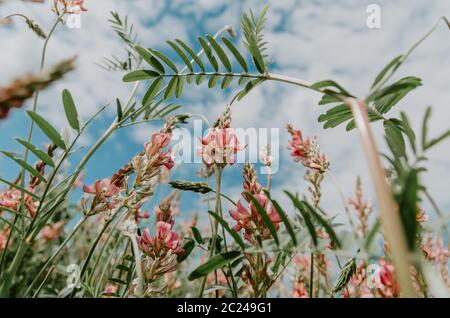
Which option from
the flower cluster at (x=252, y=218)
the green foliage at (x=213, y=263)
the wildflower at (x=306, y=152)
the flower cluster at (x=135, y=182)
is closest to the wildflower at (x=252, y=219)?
the flower cluster at (x=252, y=218)

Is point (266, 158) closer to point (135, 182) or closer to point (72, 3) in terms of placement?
point (135, 182)

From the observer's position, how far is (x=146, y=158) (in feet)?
2.90

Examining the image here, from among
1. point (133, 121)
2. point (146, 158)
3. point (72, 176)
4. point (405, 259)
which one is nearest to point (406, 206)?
point (405, 259)

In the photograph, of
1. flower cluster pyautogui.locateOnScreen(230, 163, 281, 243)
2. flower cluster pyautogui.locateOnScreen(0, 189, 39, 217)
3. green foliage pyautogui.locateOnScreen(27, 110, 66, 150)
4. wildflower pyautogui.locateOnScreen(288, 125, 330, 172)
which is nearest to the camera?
flower cluster pyautogui.locateOnScreen(230, 163, 281, 243)

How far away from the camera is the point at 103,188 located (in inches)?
34.9

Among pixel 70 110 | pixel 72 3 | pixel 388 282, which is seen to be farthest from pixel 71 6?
pixel 388 282

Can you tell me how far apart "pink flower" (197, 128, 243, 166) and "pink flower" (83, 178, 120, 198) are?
0.19m

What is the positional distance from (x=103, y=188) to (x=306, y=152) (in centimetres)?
59

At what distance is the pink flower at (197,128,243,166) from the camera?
0.89 metres

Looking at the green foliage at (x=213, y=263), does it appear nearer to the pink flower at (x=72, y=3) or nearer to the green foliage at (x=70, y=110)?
the green foliage at (x=70, y=110)

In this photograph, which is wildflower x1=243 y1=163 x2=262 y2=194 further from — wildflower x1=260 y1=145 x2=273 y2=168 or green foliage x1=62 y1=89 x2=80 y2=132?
green foliage x1=62 y1=89 x2=80 y2=132

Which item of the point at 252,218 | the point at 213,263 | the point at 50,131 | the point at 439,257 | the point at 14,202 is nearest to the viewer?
the point at 213,263

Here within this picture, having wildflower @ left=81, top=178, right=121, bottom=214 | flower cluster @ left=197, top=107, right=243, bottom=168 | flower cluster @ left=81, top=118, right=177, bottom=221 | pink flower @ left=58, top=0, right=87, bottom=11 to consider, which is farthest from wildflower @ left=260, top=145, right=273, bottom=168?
pink flower @ left=58, top=0, right=87, bottom=11
